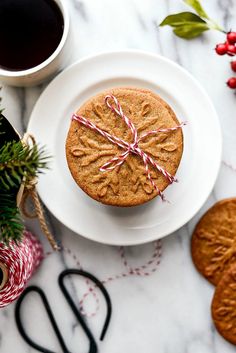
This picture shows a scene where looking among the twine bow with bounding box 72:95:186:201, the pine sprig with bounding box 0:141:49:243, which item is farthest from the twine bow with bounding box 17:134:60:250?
the twine bow with bounding box 72:95:186:201

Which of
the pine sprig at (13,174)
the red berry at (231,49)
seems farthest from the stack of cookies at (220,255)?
the pine sprig at (13,174)

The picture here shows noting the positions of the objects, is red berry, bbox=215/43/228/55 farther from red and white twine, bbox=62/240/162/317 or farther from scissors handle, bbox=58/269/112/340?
scissors handle, bbox=58/269/112/340

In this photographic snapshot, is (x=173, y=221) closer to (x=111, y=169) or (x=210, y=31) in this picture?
(x=111, y=169)

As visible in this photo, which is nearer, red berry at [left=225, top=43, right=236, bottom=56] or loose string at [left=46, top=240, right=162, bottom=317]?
red berry at [left=225, top=43, right=236, bottom=56]

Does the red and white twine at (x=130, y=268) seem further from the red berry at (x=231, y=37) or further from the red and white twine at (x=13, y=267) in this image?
the red berry at (x=231, y=37)

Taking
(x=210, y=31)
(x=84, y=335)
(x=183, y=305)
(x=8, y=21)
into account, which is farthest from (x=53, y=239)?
(x=210, y=31)

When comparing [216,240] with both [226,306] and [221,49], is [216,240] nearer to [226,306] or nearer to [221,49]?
[226,306]
